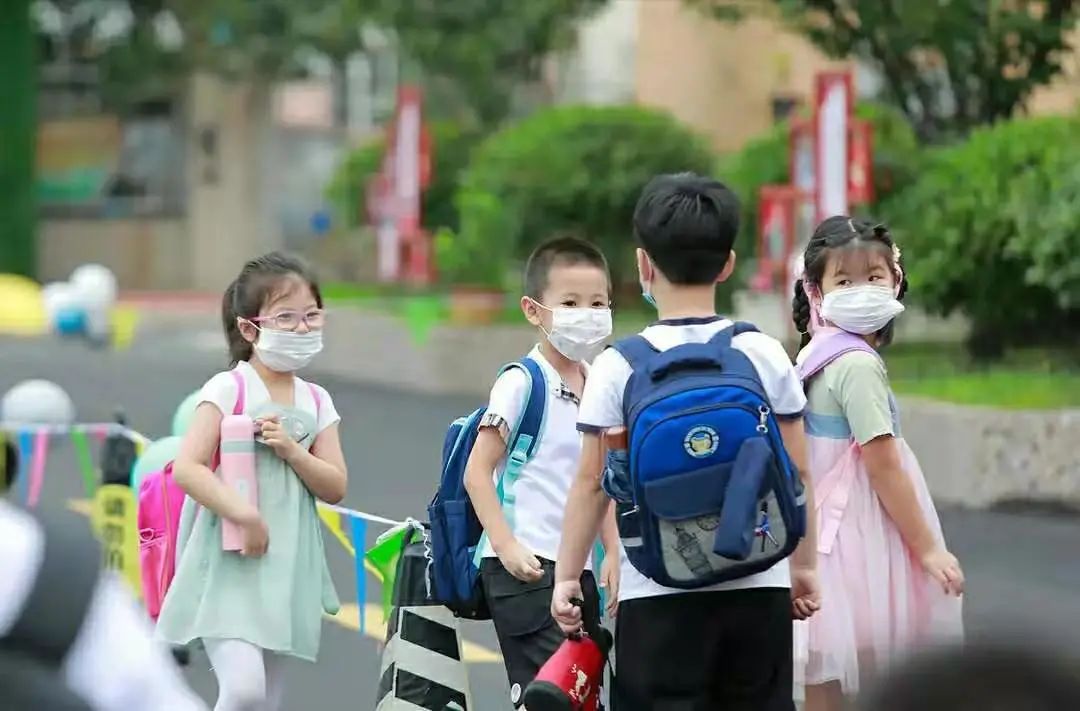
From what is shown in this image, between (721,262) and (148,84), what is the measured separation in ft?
92.3

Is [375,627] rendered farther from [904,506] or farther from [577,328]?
[904,506]

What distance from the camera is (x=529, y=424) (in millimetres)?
5039

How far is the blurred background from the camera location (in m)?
11.7

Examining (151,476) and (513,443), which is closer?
(513,443)

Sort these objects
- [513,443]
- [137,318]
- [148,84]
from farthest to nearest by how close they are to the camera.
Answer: [148,84] < [137,318] < [513,443]

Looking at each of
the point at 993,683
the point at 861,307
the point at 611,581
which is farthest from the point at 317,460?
the point at 993,683

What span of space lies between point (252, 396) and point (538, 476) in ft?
2.84

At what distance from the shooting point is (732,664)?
4285mm

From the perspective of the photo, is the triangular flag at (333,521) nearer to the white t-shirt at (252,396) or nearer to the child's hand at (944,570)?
the white t-shirt at (252,396)

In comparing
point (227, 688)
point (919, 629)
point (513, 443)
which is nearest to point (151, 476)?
point (227, 688)

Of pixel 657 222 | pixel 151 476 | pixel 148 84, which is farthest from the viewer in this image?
pixel 148 84

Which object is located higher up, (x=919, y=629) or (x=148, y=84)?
(x=148, y=84)

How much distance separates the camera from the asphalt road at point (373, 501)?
24.2ft

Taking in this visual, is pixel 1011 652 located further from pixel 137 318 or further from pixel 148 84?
pixel 148 84
